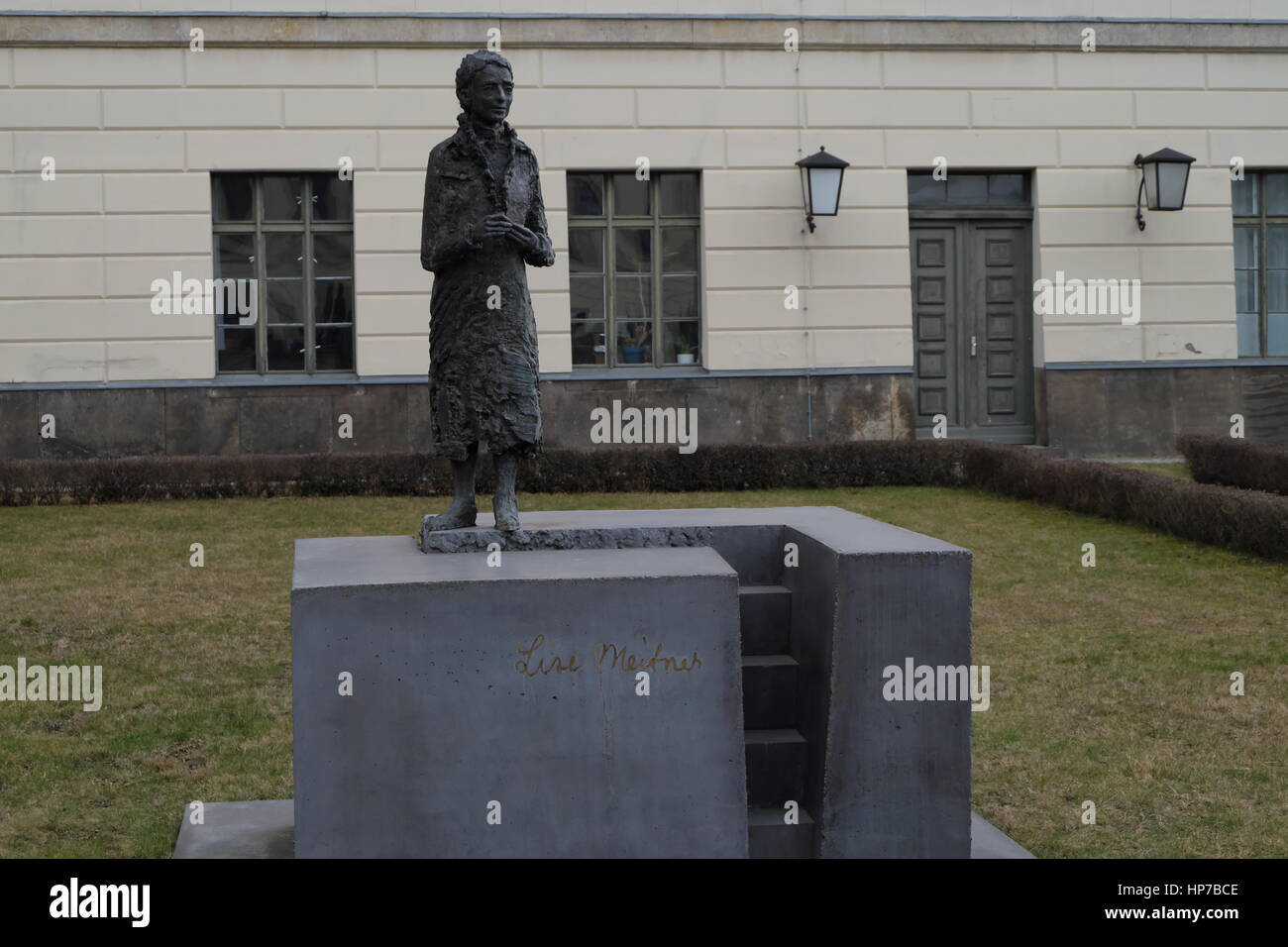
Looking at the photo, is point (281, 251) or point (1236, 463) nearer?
point (1236, 463)

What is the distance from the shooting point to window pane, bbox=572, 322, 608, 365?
18375 millimetres

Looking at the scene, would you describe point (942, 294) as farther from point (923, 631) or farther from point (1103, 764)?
point (923, 631)

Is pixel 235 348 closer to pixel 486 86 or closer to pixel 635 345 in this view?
pixel 635 345

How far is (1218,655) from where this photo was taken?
903cm

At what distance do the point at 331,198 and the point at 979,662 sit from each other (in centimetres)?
1127

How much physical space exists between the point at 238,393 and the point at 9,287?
8.94 ft

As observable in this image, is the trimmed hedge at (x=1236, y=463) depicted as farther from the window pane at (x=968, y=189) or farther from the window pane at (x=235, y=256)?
the window pane at (x=235, y=256)

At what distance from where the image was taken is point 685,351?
18.6 m

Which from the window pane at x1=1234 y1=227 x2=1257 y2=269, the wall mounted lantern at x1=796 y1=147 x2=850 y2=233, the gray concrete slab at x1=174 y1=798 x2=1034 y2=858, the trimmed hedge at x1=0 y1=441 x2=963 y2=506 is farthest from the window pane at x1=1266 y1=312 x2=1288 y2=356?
the gray concrete slab at x1=174 y1=798 x2=1034 y2=858

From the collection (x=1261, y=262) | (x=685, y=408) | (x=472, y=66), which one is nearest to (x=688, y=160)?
(x=685, y=408)

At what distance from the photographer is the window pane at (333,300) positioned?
1806cm
